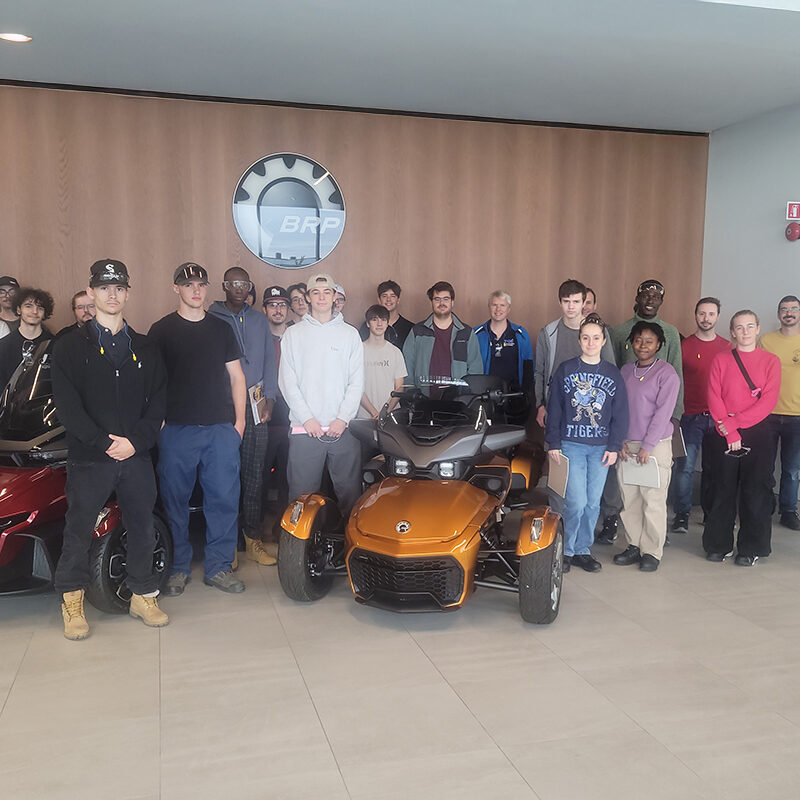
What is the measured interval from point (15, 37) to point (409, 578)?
3.77 meters

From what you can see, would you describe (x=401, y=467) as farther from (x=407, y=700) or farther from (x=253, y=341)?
(x=253, y=341)

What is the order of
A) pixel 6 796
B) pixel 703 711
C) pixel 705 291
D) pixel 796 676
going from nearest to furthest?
pixel 6 796
pixel 703 711
pixel 796 676
pixel 705 291

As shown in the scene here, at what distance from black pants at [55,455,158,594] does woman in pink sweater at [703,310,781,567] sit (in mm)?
3143

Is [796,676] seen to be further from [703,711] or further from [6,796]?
[6,796]

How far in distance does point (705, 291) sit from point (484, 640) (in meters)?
4.64

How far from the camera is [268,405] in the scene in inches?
172

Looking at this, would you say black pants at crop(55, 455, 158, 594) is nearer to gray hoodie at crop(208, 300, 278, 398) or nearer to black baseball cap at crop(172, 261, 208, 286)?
black baseball cap at crop(172, 261, 208, 286)

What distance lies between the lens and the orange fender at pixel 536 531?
129 inches

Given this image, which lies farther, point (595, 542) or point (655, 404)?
point (595, 542)

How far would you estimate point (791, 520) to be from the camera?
516 centimetres

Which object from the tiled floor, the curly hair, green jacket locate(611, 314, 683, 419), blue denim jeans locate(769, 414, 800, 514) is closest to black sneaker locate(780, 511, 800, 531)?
blue denim jeans locate(769, 414, 800, 514)

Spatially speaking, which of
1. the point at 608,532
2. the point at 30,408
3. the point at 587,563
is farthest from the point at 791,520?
the point at 30,408

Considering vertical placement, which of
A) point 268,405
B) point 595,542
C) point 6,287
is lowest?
point 595,542

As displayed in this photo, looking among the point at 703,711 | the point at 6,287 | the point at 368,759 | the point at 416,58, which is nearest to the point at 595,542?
the point at 703,711
